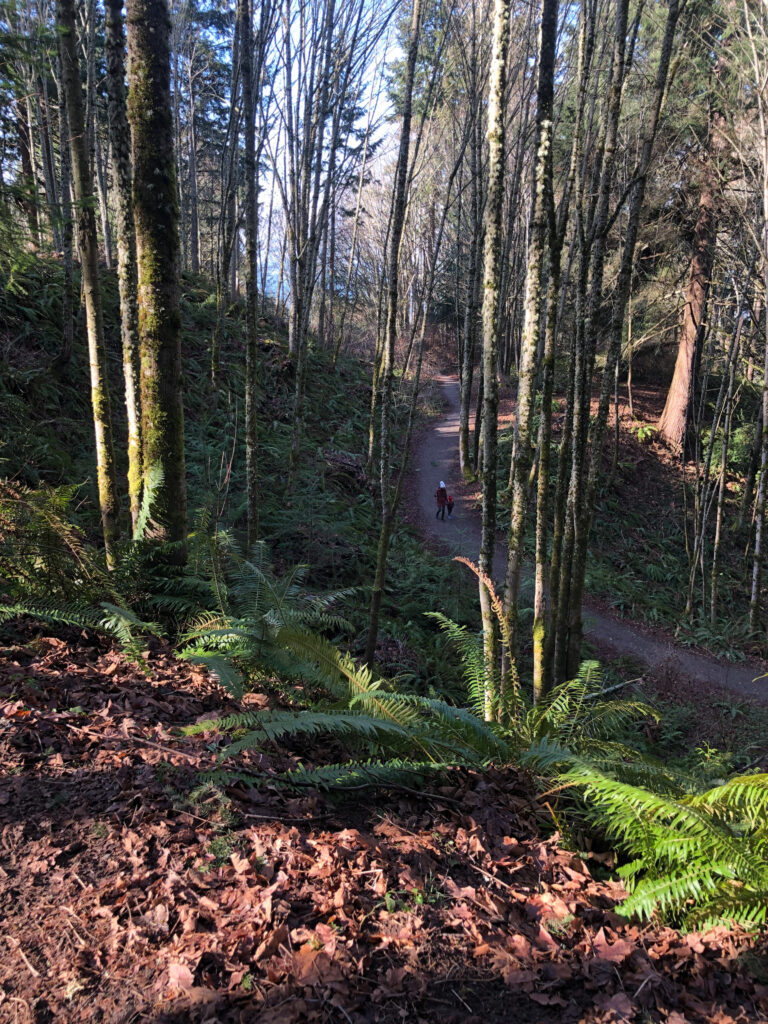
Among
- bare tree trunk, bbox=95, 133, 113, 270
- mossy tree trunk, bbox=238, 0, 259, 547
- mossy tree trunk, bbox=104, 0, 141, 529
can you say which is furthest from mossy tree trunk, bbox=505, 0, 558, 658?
bare tree trunk, bbox=95, 133, 113, 270

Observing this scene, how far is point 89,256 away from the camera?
554 cm

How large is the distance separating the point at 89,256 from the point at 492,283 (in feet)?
13.1

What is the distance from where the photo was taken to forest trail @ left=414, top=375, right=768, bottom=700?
10898 millimetres

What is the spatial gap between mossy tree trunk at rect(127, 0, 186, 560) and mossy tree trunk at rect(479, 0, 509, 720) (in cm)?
270

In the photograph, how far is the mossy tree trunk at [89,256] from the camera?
5.36 metres

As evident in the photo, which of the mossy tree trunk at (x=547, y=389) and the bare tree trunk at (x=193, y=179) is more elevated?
the bare tree trunk at (x=193, y=179)

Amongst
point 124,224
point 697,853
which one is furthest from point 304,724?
point 124,224

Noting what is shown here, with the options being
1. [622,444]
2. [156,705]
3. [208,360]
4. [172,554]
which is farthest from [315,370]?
[156,705]

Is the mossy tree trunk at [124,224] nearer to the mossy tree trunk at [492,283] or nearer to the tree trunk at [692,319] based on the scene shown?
the mossy tree trunk at [492,283]

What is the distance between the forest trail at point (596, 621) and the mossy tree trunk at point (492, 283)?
257 inches

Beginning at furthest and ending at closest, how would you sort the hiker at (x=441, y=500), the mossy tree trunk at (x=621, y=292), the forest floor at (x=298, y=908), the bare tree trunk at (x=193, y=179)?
the bare tree trunk at (x=193, y=179) < the hiker at (x=441, y=500) < the mossy tree trunk at (x=621, y=292) < the forest floor at (x=298, y=908)

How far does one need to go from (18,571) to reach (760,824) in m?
5.13

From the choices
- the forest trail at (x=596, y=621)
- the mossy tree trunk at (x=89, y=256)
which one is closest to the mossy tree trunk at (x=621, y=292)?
the forest trail at (x=596, y=621)

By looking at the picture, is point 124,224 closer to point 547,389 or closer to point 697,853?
point 547,389
